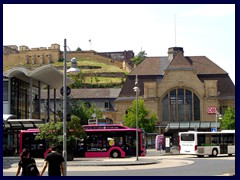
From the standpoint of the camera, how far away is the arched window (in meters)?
94.8

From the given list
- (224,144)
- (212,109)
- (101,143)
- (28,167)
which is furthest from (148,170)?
(212,109)

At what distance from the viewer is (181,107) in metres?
94.7

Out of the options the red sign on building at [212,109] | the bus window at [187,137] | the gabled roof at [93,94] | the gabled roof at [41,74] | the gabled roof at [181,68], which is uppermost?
the gabled roof at [181,68]

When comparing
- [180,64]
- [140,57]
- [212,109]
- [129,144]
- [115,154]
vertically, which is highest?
[140,57]

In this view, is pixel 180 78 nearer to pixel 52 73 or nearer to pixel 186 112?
pixel 186 112

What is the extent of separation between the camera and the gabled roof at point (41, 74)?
2200 inches

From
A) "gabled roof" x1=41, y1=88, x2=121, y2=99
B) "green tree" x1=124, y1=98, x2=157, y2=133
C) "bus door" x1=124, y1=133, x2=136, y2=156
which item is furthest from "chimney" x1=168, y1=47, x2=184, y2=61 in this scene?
"bus door" x1=124, y1=133, x2=136, y2=156

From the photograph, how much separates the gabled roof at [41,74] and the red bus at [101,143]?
13229mm

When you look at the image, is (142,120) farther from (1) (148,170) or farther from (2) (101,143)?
(1) (148,170)

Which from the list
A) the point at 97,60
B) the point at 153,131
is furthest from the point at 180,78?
the point at 97,60

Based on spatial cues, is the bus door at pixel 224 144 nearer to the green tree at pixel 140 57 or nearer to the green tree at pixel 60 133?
the green tree at pixel 60 133

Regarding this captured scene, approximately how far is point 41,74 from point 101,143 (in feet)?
61.9

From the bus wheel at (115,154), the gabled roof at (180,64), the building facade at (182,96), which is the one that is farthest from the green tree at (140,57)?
the bus wheel at (115,154)

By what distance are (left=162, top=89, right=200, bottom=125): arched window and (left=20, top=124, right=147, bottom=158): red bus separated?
5035cm
